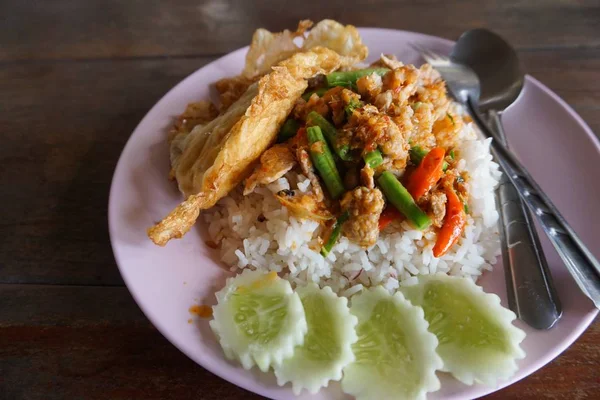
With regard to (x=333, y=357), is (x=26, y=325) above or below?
below

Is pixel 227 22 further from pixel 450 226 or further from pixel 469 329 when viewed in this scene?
pixel 469 329

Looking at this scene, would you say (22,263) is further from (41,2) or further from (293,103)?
(41,2)

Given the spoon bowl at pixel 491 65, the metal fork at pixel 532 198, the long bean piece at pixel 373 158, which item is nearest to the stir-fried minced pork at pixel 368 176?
the long bean piece at pixel 373 158

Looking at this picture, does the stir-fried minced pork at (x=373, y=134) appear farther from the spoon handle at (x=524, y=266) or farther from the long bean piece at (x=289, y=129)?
the spoon handle at (x=524, y=266)

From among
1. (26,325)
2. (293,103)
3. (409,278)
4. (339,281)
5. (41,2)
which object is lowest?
(26,325)

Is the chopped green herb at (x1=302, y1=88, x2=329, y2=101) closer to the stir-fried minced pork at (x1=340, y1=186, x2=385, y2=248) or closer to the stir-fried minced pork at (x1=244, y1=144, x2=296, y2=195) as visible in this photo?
the stir-fried minced pork at (x1=244, y1=144, x2=296, y2=195)

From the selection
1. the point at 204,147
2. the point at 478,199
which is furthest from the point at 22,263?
the point at 478,199
